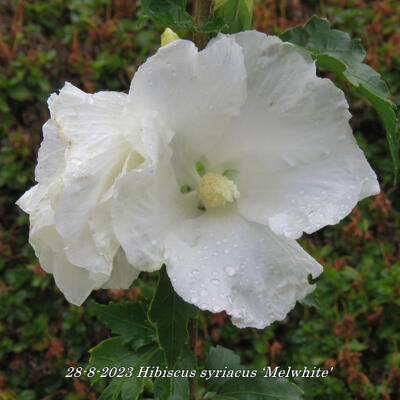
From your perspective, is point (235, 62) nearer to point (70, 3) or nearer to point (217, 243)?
point (217, 243)

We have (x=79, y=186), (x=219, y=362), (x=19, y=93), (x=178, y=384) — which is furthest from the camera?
(x=19, y=93)

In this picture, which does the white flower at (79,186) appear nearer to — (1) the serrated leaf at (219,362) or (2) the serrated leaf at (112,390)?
(2) the serrated leaf at (112,390)

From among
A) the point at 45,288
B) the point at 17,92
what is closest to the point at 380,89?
the point at 45,288

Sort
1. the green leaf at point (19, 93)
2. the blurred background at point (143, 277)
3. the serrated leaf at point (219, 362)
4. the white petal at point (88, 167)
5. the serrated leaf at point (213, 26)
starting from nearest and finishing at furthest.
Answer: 1. the white petal at point (88, 167)
2. the serrated leaf at point (213, 26)
3. the serrated leaf at point (219, 362)
4. the blurred background at point (143, 277)
5. the green leaf at point (19, 93)

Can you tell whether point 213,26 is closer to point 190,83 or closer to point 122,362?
point 190,83

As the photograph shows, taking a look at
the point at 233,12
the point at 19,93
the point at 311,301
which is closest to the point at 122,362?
the point at 311,301

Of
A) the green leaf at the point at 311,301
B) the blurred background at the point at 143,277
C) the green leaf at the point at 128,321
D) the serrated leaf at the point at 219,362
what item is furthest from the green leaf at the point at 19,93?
the green leaf at the point at 311,301
